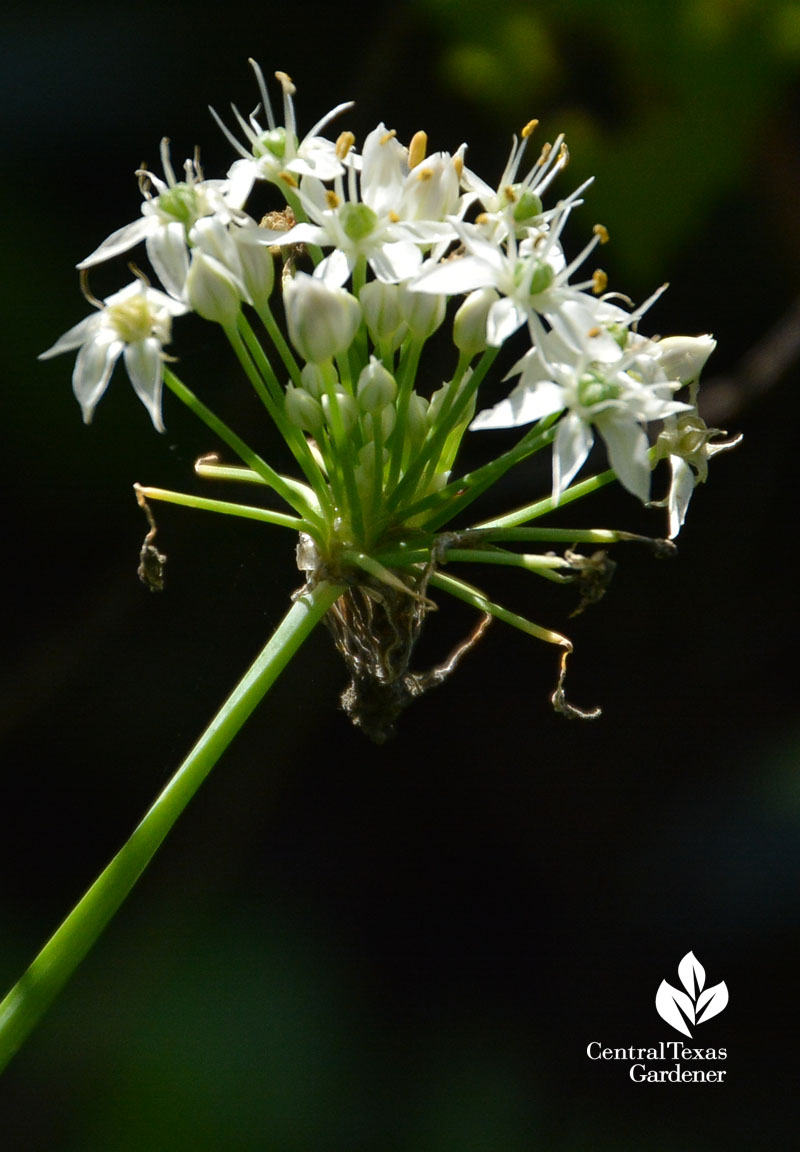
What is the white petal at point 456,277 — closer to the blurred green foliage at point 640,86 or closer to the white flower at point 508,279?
the white flower at point 508,279

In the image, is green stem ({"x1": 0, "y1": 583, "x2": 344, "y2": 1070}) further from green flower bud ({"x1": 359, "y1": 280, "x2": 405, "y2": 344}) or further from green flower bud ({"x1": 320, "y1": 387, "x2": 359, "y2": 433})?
green flower bud ({"x1": 359, "y1": 280, "x2": 405, "y2": 344})

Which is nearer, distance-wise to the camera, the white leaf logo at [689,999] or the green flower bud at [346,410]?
the green flower bud at [346,410]

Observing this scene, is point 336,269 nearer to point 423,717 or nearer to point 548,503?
point 548,503

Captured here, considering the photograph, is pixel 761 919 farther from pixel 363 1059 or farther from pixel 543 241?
pixel 543 241

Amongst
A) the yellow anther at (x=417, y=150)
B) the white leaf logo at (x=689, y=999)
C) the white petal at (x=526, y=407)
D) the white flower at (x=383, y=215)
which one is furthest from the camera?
the white leaf logo at (x=689, y=999)

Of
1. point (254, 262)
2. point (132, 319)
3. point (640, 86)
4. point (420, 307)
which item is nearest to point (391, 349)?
point (420, 307)

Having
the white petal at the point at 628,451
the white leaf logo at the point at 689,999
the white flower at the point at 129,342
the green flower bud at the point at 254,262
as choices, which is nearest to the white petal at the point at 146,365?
the white flower at the point at 129,342
